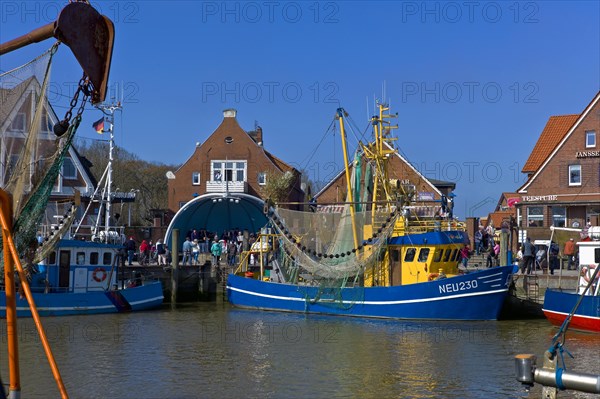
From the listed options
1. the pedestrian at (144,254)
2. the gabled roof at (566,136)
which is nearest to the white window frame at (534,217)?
the gabled roof at (566,136)

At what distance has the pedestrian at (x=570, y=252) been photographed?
32.7m

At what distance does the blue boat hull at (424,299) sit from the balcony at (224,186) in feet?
71.2

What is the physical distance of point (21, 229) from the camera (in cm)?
1016

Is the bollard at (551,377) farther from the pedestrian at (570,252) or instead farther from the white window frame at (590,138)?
the white window frame at (590,138)

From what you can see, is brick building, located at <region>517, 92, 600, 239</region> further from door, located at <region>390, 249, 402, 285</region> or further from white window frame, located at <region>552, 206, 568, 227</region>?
door, located at <region>390, 249, 402, 285</region>

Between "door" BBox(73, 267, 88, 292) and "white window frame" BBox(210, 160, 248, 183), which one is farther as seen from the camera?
"white window frame" BBox(210, 160, 248, 183)

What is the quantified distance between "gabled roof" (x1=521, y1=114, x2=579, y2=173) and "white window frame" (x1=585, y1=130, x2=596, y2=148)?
6.55 metres

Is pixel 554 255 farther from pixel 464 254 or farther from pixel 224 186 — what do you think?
pixel 224 186

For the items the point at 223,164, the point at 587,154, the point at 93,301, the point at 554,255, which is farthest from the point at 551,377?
the point at 223,164

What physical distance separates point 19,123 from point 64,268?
21.7m

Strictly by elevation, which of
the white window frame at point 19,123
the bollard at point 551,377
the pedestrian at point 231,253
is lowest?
the bollard at point 551,377

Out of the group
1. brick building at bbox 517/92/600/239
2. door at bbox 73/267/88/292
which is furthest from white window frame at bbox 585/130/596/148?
door at bbox 73/267/88/292

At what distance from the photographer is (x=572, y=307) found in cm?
2450

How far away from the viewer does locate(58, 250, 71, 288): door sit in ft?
98.5
